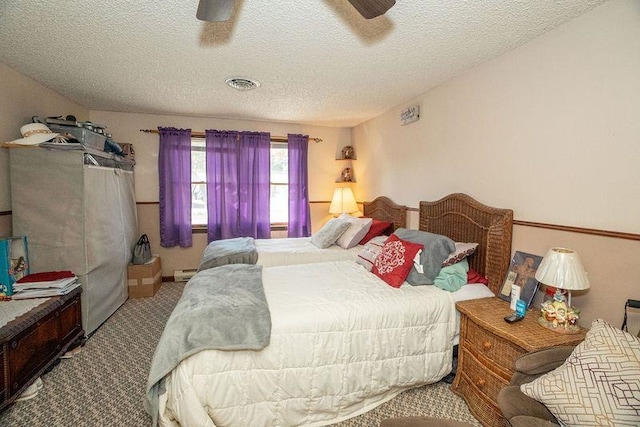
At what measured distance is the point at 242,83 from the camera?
2.65m

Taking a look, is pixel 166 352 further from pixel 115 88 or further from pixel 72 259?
pixel 115 88

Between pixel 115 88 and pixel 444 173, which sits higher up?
pixel 115 88

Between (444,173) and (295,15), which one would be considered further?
(444,173)

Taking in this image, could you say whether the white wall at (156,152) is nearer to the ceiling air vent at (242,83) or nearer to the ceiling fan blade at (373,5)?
the ceiling air vent at (242,83)

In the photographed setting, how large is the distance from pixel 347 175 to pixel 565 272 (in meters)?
3.27

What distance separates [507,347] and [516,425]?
472 millimetres

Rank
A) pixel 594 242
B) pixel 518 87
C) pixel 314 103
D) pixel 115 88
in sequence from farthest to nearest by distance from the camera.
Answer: pixel 314 103
pixel 115 88
pixel 518 87
pixel 594 242

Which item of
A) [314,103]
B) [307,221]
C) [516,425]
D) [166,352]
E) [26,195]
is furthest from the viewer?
[307,221]

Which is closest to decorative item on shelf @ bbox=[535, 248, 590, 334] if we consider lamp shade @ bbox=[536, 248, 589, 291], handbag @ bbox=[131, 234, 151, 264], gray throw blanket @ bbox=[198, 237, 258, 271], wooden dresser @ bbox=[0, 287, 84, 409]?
lamp shade @ bbox=[536, 248, 589, 291]

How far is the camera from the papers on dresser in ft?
6.86

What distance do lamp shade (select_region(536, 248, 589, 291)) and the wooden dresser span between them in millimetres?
3039

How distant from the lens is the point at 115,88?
284 cm

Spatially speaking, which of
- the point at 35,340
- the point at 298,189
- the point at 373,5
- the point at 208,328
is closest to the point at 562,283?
the point at 373,5

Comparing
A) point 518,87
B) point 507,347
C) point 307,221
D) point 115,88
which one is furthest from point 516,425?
point 115,88
